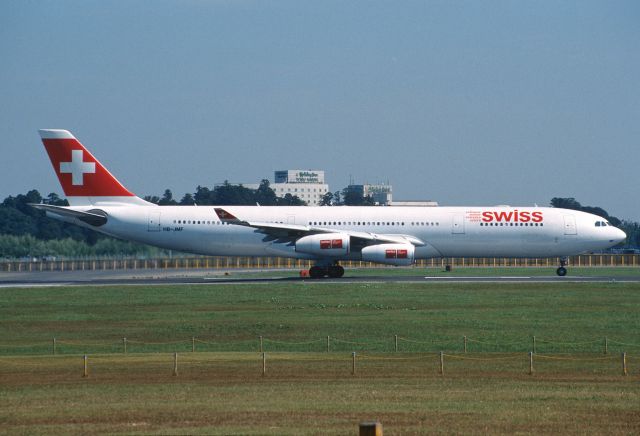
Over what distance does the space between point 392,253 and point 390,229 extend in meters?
4.22

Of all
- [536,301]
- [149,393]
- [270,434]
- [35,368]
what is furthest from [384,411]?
[536,301]

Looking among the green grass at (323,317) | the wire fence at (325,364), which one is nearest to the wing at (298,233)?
the green grass at (323,317)

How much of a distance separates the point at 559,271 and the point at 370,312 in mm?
30626

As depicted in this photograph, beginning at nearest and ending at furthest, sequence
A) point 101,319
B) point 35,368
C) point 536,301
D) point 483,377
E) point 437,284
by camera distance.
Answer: point 483,377, point 35,368, point 101,319, point 536,301, point 437,284

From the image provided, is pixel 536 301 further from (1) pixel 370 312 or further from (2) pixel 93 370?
(2) pixel 93 370

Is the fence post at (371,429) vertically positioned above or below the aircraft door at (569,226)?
below

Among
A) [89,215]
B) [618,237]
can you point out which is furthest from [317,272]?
[618,237]

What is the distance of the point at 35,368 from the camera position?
33281mm

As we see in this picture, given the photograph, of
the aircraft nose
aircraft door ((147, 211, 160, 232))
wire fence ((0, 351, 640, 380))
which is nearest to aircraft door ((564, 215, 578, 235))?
the aircraft nose

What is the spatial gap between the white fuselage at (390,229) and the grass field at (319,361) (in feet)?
28.2

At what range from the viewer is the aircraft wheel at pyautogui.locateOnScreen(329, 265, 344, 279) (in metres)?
74.6

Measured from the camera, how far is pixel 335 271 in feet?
245

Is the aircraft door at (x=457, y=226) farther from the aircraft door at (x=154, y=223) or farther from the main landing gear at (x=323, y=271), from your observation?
the aircraft door at (x=154, y=223)

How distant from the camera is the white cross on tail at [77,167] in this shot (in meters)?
73.2
